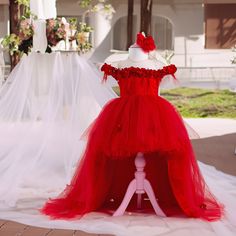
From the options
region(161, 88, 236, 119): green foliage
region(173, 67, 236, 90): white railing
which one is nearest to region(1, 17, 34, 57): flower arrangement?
region(161, 88, 236, 119): green foliage

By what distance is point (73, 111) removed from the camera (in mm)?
6426

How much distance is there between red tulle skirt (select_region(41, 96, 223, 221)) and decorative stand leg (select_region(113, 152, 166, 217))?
11 centimetres

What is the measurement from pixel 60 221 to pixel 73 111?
1686 millimetres

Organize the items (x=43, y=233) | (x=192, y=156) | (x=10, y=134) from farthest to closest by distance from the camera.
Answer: (x=10, y=134)
(x=192, y=156)
(x=43, y=233)

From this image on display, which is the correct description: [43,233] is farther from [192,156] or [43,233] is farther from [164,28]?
[164,28]

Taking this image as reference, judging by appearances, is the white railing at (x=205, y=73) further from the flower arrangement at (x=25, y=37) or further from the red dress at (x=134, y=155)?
the red dress at (x=134, y=155)

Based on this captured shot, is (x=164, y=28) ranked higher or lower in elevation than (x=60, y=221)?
higher

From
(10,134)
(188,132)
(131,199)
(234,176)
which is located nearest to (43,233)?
(131,199)

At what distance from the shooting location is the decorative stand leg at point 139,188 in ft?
17.0

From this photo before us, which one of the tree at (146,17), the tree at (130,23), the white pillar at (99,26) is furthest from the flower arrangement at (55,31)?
the white pillar at (99,26)

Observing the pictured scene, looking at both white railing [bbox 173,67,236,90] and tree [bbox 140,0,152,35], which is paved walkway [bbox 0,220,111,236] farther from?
white railing [bbox 173,67,236,90]

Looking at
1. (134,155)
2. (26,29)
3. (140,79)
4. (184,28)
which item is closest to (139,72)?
(140,79)

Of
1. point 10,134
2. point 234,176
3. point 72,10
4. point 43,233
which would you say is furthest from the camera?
point 72,10

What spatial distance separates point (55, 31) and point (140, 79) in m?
2.00
